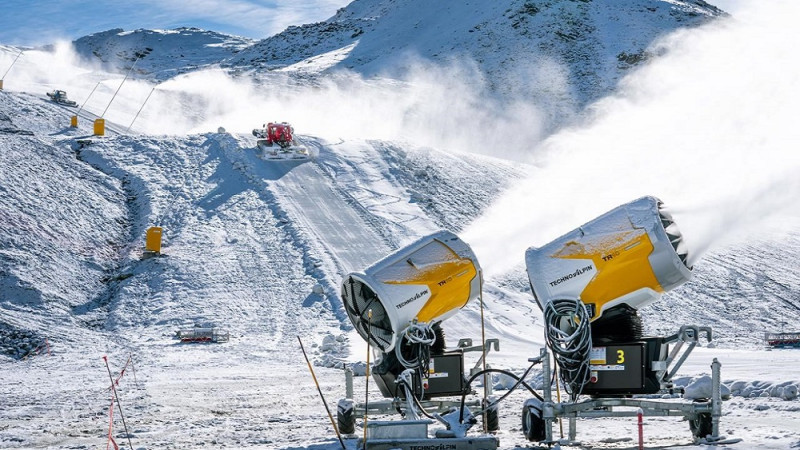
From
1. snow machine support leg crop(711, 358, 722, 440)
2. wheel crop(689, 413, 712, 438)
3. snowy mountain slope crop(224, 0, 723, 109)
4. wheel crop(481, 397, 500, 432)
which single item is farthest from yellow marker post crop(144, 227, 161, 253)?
snowy mountain slope crop(224, 0, 723, 109)

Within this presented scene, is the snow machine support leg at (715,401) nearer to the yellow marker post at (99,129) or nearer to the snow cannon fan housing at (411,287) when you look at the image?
the snow cannon fan housing at (411,287)

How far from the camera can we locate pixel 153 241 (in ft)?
131

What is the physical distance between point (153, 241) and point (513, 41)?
350 feet

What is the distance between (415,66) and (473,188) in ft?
268

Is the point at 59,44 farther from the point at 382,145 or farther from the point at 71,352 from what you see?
the point at 71,352

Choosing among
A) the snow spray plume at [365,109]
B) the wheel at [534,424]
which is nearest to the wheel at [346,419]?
the wheel at [534,424]

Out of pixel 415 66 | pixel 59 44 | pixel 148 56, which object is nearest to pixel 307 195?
pixel 415 66

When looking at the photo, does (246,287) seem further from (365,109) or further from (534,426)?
→ (365,109)

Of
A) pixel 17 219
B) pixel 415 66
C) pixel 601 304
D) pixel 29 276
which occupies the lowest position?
pixel 601 304

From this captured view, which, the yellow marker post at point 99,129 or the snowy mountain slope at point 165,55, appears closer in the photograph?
the yellow marker post at point 99,129

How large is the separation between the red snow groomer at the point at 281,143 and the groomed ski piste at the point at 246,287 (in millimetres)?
928

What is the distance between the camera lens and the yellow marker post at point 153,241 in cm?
3988

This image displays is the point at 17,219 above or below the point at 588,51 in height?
below

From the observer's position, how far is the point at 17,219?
40.4 metres
